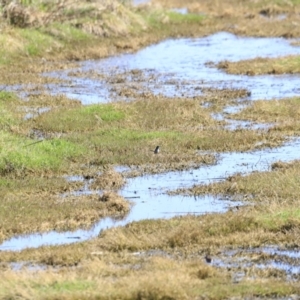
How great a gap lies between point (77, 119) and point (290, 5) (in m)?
26.8

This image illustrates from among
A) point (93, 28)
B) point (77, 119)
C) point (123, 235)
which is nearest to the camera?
point (123, 235)

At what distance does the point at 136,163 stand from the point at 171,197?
216 centimetres

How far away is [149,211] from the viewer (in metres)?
13.5

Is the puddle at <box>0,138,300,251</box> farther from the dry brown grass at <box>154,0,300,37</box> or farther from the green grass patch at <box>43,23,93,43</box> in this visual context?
the dry brown grass at <box>154,0,300,37</box>

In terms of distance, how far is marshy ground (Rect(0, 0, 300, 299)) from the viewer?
402 inches

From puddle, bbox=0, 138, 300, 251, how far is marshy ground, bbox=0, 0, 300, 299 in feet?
0.20

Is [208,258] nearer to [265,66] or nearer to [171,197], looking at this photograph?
[171,197]

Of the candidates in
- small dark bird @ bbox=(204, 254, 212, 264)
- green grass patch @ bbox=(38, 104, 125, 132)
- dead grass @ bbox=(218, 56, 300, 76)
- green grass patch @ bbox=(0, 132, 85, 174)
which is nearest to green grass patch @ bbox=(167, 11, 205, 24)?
dead grass @ bbox=(218, 56, 300, 76)

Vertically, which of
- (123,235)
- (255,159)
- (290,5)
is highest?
(123,235)

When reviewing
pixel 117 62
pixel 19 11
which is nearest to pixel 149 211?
pixel 117 62

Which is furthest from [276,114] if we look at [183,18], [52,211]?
[183,18]

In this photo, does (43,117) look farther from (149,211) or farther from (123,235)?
(123,235)

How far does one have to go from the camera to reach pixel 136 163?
53.5 feet

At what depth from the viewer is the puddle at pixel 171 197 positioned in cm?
1225
